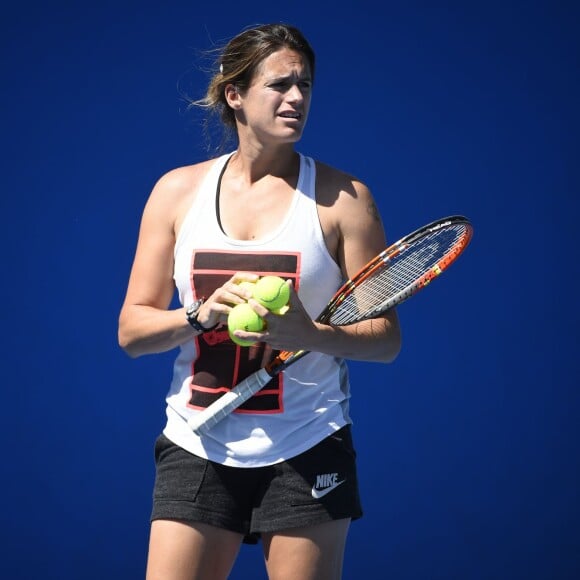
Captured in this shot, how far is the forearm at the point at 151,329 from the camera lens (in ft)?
7.45

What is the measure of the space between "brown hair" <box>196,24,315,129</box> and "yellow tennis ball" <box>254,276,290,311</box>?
481 millimetres

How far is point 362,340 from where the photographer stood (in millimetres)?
2283

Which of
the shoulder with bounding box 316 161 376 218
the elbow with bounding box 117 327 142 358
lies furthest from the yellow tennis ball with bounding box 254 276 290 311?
the elbow with bounding box 117 327 142 358

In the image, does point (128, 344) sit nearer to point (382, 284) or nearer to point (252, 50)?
point (382, 284)

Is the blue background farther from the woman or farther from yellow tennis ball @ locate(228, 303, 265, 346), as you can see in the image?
yellow tennis ball @ locate(228, 303, 265, 346)

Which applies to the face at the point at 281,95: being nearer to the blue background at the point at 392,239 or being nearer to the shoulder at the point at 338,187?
the shoulder at the point at 338,187

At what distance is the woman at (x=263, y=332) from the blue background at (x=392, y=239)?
151 cm

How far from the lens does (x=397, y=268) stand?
2.38 metres

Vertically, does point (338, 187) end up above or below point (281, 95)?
below

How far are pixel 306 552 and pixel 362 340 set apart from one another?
1.33 feet

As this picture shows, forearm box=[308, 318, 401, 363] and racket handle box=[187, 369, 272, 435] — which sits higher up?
forearm box=[308, 318, 401, 363]

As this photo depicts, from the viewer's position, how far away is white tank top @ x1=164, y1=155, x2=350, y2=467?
226 cm

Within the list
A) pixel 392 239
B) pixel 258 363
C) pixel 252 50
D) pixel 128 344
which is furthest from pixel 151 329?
pixel 392 239

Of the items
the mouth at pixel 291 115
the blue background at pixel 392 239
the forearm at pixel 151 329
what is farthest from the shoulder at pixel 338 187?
the blue background at pixel 392 239
